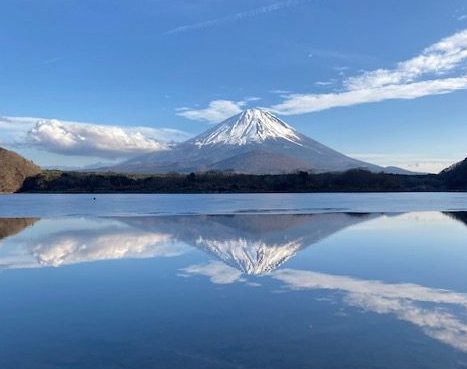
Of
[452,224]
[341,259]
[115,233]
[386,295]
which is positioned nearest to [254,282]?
[386,295]

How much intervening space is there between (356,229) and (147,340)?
578 inches

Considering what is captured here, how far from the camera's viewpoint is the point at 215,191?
83.8 metres

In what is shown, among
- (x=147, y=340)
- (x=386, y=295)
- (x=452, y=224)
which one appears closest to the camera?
(x=147, y=340)

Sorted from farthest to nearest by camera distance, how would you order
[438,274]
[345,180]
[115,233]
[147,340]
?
1. [345,180]
2. [115,233]
3. [438,274]
4. [147,340]

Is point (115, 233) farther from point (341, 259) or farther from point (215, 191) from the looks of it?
point (215, 191)

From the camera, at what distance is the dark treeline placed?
86125mm

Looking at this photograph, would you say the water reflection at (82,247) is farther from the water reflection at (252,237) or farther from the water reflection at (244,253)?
the water reflection at (252,237)

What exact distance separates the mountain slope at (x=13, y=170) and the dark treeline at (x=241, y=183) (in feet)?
7.43

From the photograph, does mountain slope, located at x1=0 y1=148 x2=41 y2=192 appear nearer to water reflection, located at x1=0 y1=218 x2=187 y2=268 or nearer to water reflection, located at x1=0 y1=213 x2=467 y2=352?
water reflection, located at x1=0 y1=213 x2=467 y2=352

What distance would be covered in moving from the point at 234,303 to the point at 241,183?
266 feet

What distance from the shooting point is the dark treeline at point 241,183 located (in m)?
86.1

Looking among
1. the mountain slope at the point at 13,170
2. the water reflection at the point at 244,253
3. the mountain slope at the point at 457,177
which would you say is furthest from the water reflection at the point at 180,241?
the mountain slope at the point at 13,170

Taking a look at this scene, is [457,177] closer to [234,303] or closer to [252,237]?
[252,237]

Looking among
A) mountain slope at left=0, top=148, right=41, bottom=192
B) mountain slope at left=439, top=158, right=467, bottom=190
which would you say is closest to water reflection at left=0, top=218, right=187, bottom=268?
mountain slope at left=439, top=158, right=467, bottom=190
